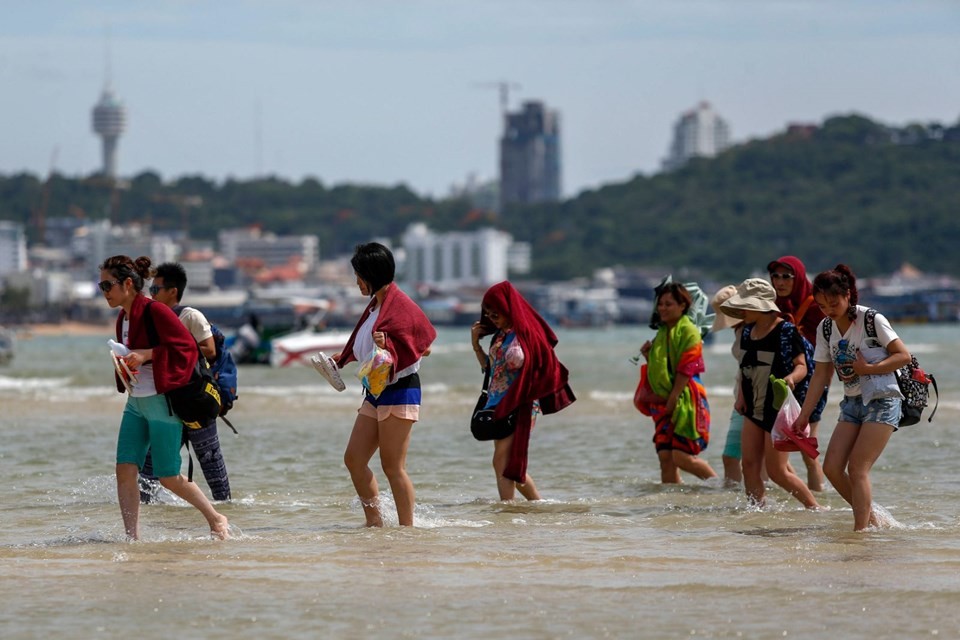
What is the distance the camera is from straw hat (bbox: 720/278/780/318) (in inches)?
374

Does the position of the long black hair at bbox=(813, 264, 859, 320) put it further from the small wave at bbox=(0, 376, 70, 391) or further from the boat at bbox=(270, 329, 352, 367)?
the boat at bbox=(270, 329, 352, 367)

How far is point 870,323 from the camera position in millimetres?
8320

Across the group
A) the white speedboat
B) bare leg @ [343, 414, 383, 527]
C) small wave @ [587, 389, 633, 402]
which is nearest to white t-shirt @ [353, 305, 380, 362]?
bare leg @ [343, 414, 383, 527]

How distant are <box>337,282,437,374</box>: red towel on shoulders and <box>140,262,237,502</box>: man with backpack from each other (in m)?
1.06

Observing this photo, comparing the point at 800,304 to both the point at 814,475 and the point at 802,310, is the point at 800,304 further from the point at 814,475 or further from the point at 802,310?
the point at 814,475

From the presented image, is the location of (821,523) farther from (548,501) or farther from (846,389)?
(548,501)

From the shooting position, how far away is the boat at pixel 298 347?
141 feet

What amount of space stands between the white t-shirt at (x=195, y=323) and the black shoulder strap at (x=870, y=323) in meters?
3.49

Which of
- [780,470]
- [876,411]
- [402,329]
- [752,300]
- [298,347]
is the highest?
[752,300]

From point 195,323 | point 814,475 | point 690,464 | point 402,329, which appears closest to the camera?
point 402,329

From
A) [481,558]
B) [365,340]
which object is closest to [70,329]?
[365,340]

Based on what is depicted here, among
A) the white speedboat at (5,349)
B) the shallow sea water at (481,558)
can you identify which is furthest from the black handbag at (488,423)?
the white speedboat at (5,349)

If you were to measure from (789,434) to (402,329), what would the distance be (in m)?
2.18

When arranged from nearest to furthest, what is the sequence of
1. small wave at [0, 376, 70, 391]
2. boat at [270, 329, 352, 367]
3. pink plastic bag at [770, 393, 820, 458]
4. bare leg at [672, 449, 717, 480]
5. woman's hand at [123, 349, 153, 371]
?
woman's hand at [123, 349, 153, 371] → pink plastic bag at [770, 393, 820, 458] → bare leg at [672, 449, 717, 480] → small wave at [0, 376, 70, 391] → boat at [270, 329, 352, 367]
